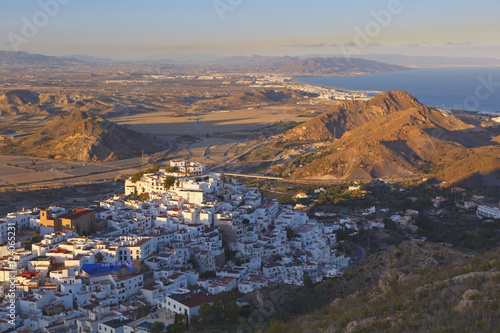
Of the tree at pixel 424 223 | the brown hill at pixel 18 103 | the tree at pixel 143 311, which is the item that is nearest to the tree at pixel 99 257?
the tree at pixel 143 311

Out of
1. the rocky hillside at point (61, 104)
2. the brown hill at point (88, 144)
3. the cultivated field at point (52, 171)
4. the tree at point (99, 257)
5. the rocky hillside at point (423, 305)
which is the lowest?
the cultivated field at point (52, 171)

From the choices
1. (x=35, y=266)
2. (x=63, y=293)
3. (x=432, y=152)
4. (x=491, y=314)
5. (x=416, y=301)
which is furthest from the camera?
(x=432, y=152)

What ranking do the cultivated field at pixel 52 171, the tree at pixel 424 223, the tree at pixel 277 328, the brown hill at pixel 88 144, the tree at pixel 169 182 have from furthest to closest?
the brown hill at pixel 88 144, the cultivated field at pixel 52 171, the tree at pixel 424 223, the tree at pixel 169 182, the tree at pixel 277 328

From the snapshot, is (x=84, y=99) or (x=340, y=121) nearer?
(x=340, y=121)

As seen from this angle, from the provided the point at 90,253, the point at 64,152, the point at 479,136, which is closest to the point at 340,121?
the point at 479,136

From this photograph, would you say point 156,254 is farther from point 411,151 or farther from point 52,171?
point 411,151

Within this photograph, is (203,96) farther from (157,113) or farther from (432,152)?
(432,152)

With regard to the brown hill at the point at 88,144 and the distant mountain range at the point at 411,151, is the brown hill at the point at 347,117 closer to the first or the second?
the distant mountain range at the point at 411,151
